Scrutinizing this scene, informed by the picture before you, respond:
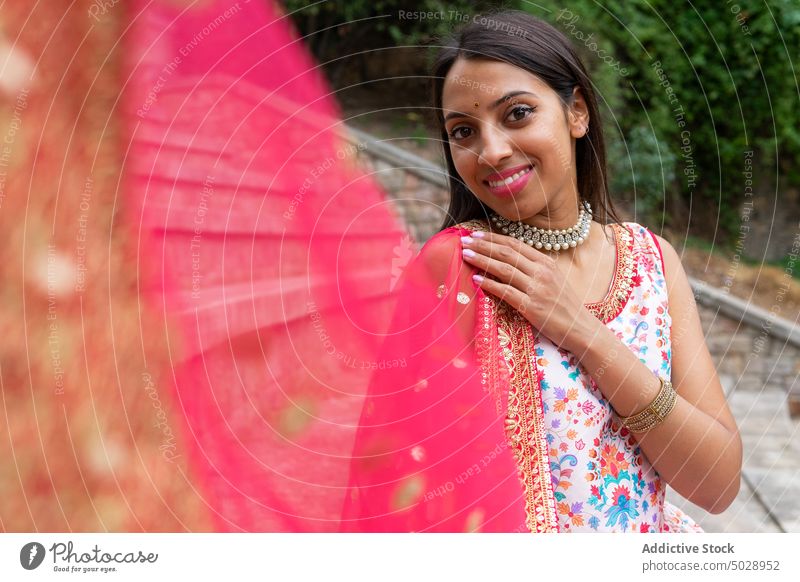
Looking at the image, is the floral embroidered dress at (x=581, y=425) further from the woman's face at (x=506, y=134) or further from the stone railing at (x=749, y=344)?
the stone railing at (x=749, y=344)

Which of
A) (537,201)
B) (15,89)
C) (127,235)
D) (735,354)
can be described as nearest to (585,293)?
(537,201)

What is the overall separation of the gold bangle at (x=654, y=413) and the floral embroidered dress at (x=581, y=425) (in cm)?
3

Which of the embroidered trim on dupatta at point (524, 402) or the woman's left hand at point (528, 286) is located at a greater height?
the woman's left hand at point (528, 286)

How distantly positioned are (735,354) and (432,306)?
2574mm

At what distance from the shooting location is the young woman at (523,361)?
2.53 ft

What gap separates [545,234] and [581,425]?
9.3 inches

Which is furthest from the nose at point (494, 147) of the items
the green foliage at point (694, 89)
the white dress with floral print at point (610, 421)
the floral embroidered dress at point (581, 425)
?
the green foliage at point (694, 89)

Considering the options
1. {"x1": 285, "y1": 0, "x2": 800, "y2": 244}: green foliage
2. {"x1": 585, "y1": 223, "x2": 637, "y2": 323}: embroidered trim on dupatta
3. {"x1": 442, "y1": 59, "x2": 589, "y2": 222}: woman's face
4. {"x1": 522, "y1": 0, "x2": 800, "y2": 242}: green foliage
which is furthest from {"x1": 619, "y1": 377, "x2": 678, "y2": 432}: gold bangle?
{"x1": 522, "y1": 0, "x2": 800, "y2": 242}: green foliage

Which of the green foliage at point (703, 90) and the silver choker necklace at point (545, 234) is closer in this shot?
the silver choker necklace at point (545, 234)

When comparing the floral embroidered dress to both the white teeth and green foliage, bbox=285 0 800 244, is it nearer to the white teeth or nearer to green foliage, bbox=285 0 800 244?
the white teeth

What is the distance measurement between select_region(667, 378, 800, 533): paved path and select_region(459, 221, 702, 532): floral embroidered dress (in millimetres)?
1493

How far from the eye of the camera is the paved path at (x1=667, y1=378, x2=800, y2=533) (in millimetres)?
2178

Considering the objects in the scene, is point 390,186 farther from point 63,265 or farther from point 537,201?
point 63,265

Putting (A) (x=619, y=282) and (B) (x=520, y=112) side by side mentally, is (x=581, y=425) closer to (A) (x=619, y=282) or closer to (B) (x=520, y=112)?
(A) (x=619, y=282)
